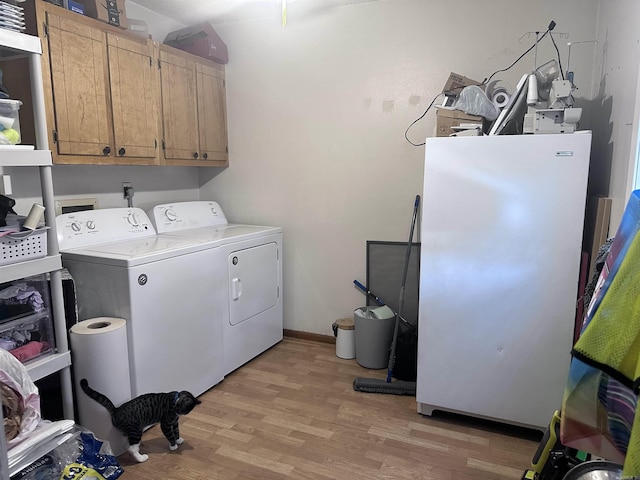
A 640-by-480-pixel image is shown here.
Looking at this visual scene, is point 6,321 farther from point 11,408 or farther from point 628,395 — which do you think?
point 628,395

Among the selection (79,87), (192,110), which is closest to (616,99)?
(192,110)

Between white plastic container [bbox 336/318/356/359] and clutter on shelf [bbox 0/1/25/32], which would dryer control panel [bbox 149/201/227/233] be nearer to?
white plastic container [bbox 336/318/356/359]

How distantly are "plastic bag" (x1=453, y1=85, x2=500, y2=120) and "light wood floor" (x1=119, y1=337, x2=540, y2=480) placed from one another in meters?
1.67

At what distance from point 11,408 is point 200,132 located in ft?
7.20

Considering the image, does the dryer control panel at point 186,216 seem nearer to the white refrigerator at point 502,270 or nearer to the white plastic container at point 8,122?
the white plastic container at point 8,122

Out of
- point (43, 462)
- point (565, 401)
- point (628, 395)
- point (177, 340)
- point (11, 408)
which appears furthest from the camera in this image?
point (177, 340)

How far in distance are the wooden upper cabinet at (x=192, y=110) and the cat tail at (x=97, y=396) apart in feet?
5.00

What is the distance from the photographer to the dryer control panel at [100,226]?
7.53 ft

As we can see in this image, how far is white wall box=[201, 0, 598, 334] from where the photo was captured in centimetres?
267

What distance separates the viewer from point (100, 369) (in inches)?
76.2

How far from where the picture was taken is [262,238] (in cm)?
305

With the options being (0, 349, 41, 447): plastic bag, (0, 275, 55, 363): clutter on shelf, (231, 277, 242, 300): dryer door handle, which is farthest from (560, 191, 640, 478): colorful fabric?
(231, 277, 242, 300): dryer door handle

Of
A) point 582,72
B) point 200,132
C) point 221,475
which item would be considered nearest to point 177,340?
point 221,475

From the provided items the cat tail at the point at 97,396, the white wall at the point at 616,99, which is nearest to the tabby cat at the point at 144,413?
the cat tail at the point at 97,396
